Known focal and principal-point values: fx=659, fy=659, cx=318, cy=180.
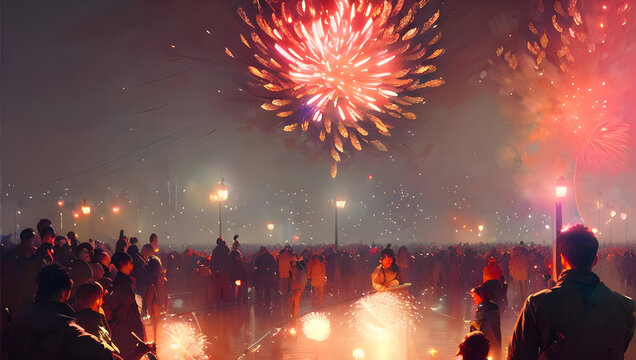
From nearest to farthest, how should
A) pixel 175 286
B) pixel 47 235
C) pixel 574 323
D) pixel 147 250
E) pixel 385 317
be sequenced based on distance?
pixel 574 323
pixel 47 235
pixel 385 317
pixel 147 250
pixel 175 286

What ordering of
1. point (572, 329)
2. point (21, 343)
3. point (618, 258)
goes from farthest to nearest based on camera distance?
point (618, 258) → point (21, 343) → point (572, 329)

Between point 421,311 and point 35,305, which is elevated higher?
point 35,305

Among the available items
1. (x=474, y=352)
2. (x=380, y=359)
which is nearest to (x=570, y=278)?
(x=474, y=352)

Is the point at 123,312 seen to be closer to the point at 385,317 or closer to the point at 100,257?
the point at 100,257

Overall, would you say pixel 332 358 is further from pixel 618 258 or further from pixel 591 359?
pixel 618 258

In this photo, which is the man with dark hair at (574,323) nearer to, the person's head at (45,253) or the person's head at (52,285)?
the person's head at (52,285)

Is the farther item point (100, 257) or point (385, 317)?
point (385, 317)

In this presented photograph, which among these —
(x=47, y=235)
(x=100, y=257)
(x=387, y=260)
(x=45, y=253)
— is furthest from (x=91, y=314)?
(x=387, y=260)
